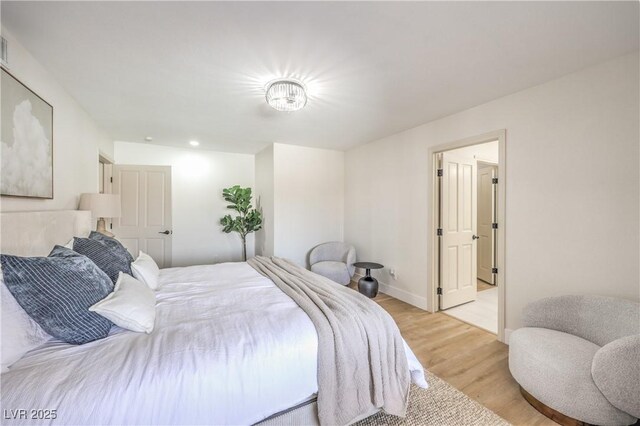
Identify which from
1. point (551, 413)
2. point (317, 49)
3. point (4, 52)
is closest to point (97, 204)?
point (4, 52)

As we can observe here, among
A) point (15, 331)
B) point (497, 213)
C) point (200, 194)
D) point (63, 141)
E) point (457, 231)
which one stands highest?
point (63, 141)

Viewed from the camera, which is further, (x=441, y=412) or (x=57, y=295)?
(x=441, y=412)

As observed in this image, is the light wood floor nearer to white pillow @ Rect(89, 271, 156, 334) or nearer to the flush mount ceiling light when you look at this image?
white pillow @ Rect(89, 271, 156, 334)

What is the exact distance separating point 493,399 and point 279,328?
1.61m

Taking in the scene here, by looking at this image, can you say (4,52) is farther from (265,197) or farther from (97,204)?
(265,197)

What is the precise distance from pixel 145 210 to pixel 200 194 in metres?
Answer: 0.89

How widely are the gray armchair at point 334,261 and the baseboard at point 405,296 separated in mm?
553

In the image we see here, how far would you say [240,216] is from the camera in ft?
15.4

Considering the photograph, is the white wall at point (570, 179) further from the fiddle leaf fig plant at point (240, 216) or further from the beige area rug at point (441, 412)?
the fiddle leaf fig plant at point (240, 216)

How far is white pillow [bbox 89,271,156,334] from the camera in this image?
4.14 ft

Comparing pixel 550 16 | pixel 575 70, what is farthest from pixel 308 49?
pixel 575 70

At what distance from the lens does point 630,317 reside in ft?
5.16

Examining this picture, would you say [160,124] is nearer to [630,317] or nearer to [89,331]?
[89,331]

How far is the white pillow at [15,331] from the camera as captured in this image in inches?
40.4
